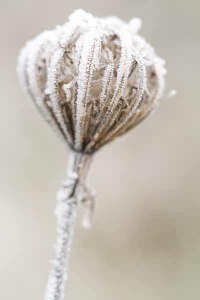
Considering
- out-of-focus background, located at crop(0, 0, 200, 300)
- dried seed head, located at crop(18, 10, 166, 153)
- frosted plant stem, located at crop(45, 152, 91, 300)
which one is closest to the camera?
frosted plant stem, located at crop(45, 152, 91, 300)

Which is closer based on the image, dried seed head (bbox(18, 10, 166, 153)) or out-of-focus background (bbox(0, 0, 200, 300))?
dried seed head (bbox(18, 10, 166, 153))

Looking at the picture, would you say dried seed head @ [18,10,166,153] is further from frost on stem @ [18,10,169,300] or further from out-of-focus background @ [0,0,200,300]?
out-of-focus background @ [0,0,200,300]

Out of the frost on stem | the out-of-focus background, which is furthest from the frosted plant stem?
the out-of-focus background

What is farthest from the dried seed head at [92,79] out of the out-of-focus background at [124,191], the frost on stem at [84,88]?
the out-of-focus background at [124,191]

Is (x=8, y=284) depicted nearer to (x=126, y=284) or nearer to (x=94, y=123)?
(x=126, y=284)

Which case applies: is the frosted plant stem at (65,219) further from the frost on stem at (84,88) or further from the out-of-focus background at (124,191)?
the out-of-focus background at (124,191)
